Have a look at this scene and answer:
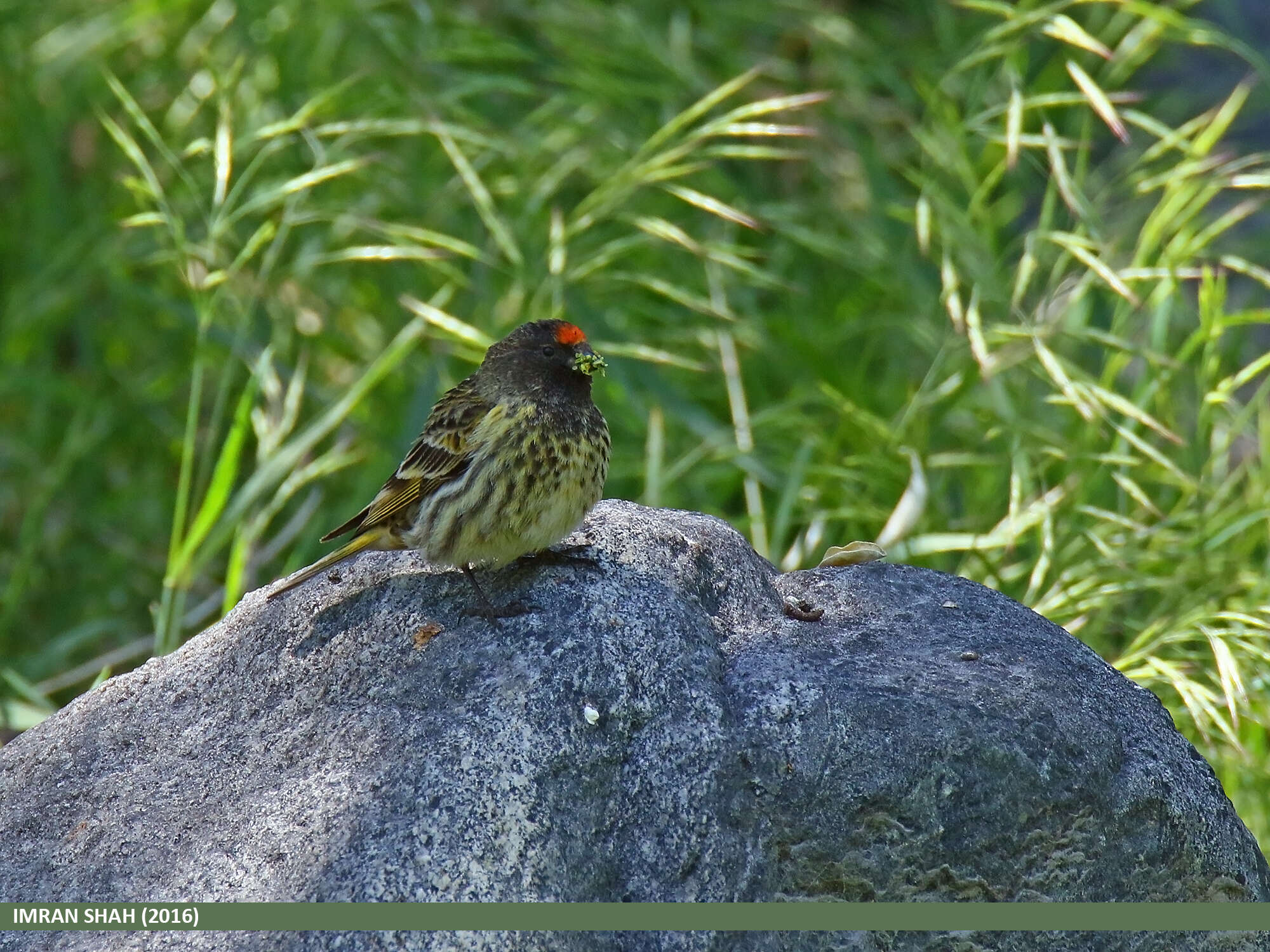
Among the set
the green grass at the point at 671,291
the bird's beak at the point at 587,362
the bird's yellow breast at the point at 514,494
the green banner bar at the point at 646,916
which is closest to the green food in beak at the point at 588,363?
the bird's beak at the point at 587,362

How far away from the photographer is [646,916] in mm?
2500

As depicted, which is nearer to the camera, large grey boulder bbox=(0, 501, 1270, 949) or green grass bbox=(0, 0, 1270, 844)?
large grey boulder bbox=(0, 501, 1270, 949)

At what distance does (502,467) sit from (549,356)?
359mm

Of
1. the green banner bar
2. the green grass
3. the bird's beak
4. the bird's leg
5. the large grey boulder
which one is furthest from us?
the green grass

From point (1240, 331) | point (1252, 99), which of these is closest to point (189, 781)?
point (1240, 331)

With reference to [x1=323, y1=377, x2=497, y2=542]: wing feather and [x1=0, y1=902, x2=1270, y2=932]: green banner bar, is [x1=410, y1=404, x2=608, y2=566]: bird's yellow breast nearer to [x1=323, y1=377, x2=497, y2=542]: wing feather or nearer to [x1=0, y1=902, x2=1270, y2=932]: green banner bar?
[x1=323, y1=377, x2=497, y2=542]: wing feather

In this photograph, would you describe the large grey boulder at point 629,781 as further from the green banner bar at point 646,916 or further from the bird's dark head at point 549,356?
the bird's dark head at point 549,356

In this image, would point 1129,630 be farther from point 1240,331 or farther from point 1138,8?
point 1138,8

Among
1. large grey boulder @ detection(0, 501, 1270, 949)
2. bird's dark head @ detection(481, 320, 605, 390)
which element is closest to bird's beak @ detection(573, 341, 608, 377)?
bird's dark head @ detection(481, 320, 605, 390)

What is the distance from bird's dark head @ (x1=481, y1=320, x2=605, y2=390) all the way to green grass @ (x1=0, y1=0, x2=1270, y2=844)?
106cm

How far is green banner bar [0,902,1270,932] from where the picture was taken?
93.7 inches

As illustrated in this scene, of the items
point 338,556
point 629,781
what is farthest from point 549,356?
point 629,781

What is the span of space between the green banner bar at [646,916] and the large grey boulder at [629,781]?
0.08 feet

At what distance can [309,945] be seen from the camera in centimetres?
236
